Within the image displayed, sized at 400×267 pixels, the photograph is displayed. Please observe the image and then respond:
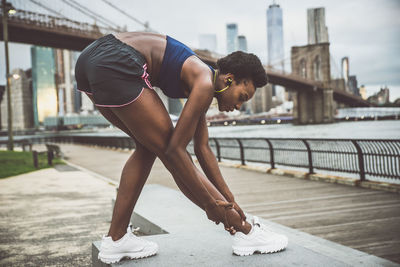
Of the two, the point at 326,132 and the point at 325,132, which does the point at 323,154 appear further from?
→ the point at 325,132

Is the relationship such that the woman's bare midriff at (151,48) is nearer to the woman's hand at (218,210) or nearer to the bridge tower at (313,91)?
the woman's hand at (218,210)

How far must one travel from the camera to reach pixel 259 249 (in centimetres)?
198

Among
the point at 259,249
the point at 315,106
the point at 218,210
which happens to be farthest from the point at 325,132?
the point at 218,210

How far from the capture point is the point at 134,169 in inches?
79.5

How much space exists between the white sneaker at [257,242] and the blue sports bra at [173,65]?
81cm

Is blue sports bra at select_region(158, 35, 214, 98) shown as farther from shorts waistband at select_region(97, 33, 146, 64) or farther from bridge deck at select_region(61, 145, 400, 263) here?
bridge deck at select_region(61, 145, 400, 263)

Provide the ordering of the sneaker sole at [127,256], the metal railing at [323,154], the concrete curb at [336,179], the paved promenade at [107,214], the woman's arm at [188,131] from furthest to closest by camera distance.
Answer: the metal railing at [323,154]
the concrete curb at [336,179]
the paved promenade at [107,214]
the sneaker sole at [127,256]
the woman's arm at [188,131]

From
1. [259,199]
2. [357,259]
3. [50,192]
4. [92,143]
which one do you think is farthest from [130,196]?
[92,143]

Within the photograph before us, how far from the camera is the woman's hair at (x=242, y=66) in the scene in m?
1.81

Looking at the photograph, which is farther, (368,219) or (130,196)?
(368,219)

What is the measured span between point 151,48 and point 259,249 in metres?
1.17

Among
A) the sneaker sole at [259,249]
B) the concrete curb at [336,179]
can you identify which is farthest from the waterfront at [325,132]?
the sneaker sole at [259,249]

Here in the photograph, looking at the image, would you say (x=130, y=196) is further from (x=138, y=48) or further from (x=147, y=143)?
(x=138, y=48)

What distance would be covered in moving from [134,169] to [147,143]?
0.35 m
